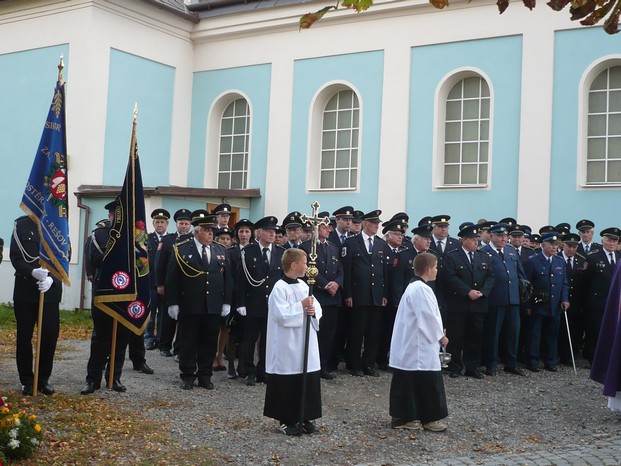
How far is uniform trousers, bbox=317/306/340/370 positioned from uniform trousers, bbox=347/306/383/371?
0.38 metres

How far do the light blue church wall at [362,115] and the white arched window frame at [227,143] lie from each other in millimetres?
1570

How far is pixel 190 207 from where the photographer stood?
18000mm

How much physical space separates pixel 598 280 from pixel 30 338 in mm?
8210

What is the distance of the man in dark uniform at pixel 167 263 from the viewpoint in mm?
11148

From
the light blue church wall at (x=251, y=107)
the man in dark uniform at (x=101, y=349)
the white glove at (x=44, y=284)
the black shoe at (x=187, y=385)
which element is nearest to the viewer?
the white glove at (x=44, y=284)

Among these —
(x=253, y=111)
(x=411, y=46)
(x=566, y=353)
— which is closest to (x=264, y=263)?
(x=566, y=353)

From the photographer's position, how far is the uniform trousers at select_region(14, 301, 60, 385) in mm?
8320

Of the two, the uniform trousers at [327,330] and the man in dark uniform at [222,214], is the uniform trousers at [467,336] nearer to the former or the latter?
the uniform trousers at [327,330]

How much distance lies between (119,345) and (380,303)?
3.66 metres

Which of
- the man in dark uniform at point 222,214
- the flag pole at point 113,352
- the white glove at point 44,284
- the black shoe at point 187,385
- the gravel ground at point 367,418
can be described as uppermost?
the man in dark uniform at point 222,214

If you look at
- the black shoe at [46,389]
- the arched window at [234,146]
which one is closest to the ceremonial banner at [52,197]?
the black shoe at [46,389]

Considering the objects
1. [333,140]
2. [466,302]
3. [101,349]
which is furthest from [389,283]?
[333,140]

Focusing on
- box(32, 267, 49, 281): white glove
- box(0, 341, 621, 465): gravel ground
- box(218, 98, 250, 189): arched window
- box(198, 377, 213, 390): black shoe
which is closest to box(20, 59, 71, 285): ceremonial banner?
box(32, 267, 49, 281): white glove

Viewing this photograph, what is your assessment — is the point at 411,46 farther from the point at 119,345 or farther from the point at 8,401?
the point at 8,401
